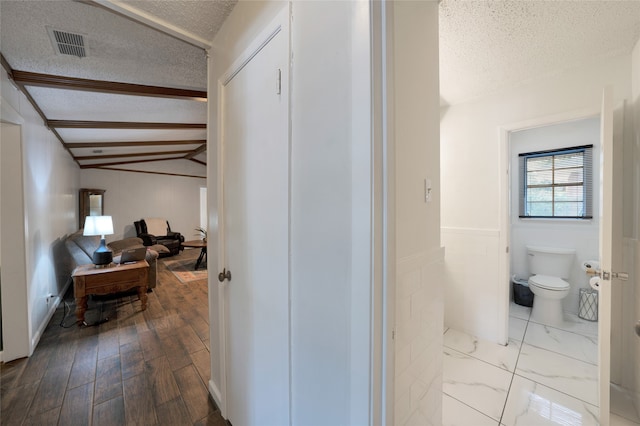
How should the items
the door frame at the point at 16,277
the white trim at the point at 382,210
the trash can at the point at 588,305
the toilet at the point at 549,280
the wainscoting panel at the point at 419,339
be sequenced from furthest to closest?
the trash can at the point at 588,305
the toilet at the point at 549,280
the door frame at the point at 16,277
the wainscoting panel at the point at 419,339
the white trim at the point at 382,210

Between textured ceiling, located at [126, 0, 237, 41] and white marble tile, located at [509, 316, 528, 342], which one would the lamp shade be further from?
white marble tile, located at [509, 316, 528, 342]

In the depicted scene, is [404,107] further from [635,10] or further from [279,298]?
[635,10]

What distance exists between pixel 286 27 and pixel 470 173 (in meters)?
2.27

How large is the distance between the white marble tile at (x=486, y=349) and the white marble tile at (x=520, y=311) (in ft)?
2.35

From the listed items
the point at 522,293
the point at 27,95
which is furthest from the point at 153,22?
the point at 522,293

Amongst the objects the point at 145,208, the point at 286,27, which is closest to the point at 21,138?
the point at 286,27

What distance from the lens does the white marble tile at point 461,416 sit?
4.81ft

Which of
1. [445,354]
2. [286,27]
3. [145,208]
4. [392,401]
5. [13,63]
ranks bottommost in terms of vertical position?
[445,354]

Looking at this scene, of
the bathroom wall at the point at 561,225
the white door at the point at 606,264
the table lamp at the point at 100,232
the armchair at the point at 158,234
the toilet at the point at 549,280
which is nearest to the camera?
the white door at the point at 606,264

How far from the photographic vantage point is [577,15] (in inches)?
53.5

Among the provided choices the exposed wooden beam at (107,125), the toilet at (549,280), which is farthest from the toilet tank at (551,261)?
the exposed wooden beam at (107,125)

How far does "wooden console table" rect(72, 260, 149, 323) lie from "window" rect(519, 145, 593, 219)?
5.07m

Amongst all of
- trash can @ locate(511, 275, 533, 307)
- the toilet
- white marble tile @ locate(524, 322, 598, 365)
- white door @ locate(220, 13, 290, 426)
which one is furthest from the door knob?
trash can @ locate(511, 275, 533, 307)

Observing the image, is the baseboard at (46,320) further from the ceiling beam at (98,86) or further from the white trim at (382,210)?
the white trim at (382,210)
